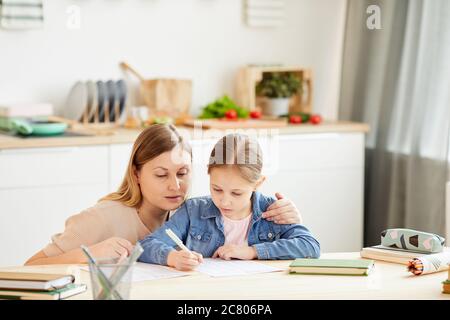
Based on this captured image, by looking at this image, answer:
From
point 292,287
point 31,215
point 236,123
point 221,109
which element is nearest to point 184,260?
point 292,287

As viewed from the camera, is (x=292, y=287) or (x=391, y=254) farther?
(x=391, y=254)

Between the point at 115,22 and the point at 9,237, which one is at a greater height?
the point at 115,22

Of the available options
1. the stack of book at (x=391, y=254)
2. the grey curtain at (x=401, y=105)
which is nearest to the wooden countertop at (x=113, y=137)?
the grey curtain at (x=401, y=105)

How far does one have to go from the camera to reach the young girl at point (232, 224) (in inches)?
95.7

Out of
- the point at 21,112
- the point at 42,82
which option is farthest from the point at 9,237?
the point at 42,82

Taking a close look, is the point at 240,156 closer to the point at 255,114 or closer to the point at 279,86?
the point at 255,114

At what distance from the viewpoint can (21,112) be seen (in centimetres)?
412

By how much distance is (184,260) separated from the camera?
2.29m

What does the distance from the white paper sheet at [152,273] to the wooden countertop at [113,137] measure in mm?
1593

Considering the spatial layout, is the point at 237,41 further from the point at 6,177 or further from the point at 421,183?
the point at 6,177

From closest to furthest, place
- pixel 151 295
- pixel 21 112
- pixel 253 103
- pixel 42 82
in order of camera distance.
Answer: pixel 151 295 → pixel 21 112 → pixel 42 82 → pixel 253 103

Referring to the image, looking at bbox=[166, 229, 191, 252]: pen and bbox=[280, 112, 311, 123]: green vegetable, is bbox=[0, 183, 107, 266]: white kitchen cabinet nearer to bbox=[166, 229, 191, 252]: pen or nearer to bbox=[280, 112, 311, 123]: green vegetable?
bbox=[280, 112, 311, 123]: green vegetable

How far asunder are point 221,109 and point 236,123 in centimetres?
20

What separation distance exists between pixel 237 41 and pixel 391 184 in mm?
1167
